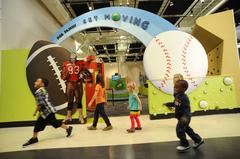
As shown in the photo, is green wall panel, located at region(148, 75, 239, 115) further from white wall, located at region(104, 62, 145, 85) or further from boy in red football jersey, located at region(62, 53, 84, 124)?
white wall, located at region(104, 62, 145, 85)

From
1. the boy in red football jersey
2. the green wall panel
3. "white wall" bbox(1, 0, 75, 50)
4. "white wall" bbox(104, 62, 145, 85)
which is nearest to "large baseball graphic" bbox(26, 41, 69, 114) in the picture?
the boy in red football jersey

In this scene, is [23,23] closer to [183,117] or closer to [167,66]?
[167,66]

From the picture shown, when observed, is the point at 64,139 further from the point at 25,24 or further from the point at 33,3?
the point at 33,3

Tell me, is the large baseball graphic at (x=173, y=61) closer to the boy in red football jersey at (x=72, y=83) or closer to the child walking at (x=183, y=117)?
the boy in red football jersey at (x=72, y=83)

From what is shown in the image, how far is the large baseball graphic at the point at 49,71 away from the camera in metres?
5.66

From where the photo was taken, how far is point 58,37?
7352 mm

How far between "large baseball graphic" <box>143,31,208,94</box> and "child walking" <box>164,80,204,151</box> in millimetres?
2623

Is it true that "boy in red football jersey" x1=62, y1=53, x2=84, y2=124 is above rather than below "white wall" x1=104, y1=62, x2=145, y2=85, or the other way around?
below

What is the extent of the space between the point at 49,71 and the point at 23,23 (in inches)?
115

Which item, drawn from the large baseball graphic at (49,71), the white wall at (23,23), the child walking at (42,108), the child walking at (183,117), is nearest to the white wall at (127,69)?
the white wall at (23,23)

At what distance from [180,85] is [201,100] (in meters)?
3.04

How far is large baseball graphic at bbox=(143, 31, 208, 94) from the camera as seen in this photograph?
5625 millimetres

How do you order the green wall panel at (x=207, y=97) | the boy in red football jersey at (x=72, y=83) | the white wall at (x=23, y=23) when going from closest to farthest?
the boy in red football jersey at (x=72, y=83) → the green wall panel at (x=207, y=97) → the white wall at (x=23, y=23)

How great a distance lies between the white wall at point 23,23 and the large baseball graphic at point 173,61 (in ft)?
13.0
